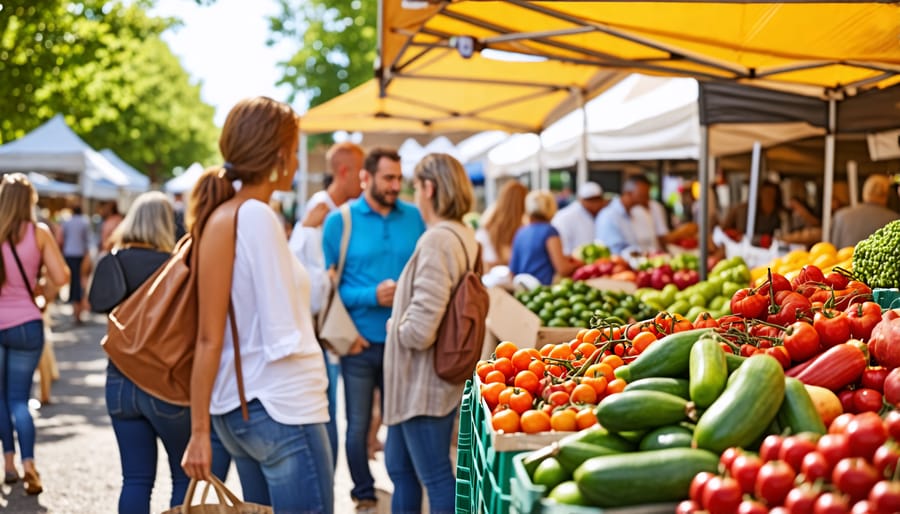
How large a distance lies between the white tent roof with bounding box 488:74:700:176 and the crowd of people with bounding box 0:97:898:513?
1233 mm

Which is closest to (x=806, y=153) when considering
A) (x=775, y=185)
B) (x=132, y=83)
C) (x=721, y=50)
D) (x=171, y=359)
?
(x=775, y=185)

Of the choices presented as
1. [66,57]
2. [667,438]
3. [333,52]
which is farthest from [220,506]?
[333,52]

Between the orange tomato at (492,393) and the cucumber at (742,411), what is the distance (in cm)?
77

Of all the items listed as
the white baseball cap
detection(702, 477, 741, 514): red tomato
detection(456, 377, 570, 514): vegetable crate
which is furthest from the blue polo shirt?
the white baseball cap

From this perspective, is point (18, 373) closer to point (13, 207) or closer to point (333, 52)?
point (13, 207)

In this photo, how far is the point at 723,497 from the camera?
2.02m

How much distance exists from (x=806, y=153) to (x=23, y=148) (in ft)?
54.4

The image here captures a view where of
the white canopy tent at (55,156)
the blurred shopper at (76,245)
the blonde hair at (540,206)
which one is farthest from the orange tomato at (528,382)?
the white canopy tent at (55,156)

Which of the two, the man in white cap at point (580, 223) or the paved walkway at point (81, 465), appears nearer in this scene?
the paved walkway at point (81, 465)

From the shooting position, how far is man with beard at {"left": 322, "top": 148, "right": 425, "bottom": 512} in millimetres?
6066

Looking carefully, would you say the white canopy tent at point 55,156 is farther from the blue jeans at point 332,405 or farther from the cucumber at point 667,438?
the cucumber at point 667,438

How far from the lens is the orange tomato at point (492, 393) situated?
3109 millimetres

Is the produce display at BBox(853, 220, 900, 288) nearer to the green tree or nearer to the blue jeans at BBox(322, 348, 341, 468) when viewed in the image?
the blue jeans at BBox(322, 348, 341, 468)

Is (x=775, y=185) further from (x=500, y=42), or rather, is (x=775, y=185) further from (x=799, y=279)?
(x=799, y=279)
